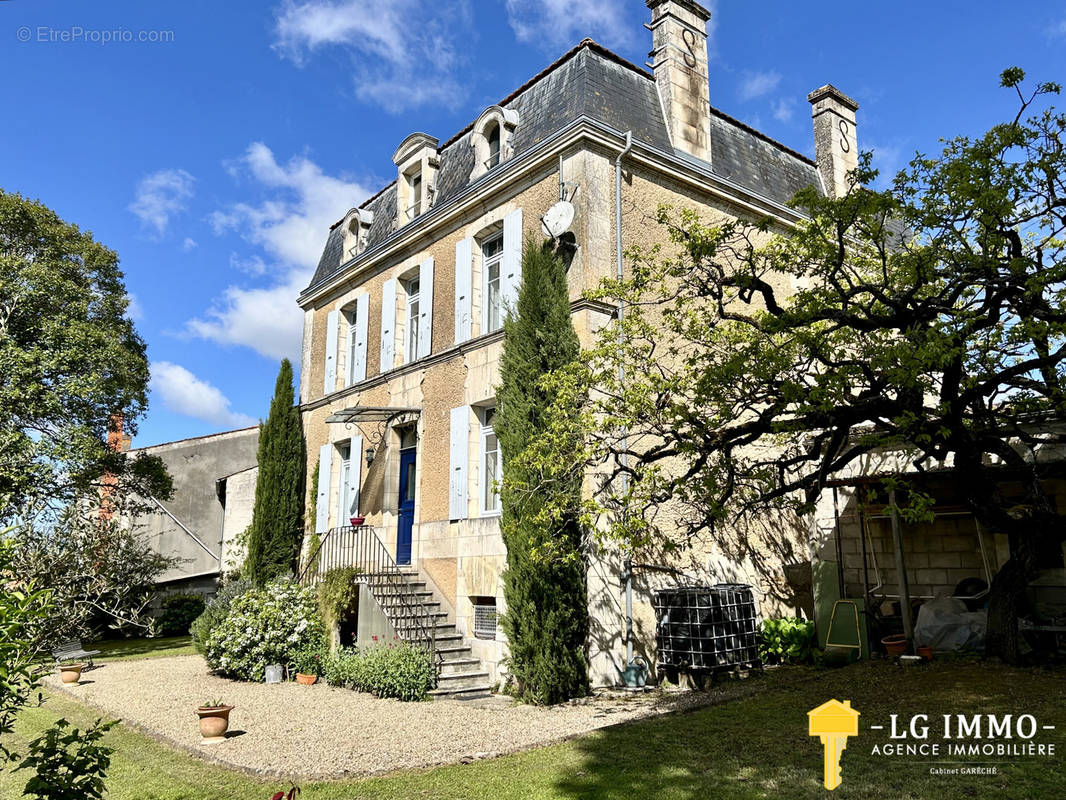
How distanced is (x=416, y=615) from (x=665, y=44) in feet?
32.0

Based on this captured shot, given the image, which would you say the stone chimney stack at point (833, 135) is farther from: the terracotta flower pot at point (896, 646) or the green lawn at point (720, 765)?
the green lawn at point (720, 765)

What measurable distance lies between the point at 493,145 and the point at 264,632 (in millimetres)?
8642

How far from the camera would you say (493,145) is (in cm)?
1272

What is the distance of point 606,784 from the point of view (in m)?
5.47

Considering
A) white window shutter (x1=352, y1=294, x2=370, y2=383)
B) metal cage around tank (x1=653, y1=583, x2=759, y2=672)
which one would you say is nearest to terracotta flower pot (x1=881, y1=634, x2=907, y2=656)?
metal cage around tank (x1=653, y1=583, x2=759, y2=672)

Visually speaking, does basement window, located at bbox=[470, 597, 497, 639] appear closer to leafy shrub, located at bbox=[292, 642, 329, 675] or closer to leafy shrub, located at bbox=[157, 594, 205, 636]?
leafy shrub, located at bbox=[292, 642, 329, 675]

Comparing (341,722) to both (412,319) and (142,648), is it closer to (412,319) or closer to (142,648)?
(412,319)

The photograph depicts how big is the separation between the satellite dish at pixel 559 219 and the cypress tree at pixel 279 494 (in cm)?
831

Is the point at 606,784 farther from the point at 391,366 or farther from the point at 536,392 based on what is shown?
the point at 391,366

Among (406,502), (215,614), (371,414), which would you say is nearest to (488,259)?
(371,414)

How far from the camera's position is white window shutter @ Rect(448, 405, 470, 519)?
446 inches

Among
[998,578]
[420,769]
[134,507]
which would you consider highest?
[134,507]

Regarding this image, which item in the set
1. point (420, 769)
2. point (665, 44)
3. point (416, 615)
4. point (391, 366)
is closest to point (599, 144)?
point (665, 44)

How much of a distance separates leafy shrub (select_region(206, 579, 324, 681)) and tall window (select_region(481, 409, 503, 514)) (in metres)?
3.39
